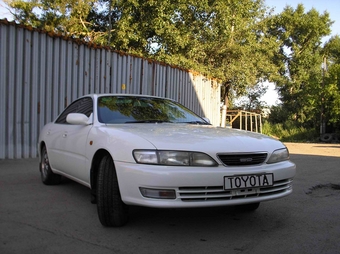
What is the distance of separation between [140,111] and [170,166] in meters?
1.51

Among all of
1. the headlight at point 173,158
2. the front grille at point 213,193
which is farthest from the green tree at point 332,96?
the headlight at point 173,158

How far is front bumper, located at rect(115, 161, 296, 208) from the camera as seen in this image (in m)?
2.77

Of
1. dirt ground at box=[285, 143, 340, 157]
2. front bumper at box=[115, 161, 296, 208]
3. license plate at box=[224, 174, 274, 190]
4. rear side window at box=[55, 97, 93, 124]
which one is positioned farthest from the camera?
dirt ground at box=[285, 143, 340, 157]

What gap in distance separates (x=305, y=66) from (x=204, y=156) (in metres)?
30.6

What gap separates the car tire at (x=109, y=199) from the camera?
3.07 meters

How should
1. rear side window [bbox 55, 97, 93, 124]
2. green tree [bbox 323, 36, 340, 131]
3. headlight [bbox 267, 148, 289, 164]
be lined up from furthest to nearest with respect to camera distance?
green tree [bbox 323, 36, 340, 131]
rear side window [bbox 55, 97, 93, 124]
headlight [bbox 267, 148, 289, 164]

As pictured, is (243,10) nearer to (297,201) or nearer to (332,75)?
(332,75)

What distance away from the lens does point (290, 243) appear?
115 inches

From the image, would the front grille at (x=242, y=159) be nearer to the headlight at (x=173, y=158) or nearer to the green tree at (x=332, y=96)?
the headlight at (x=173, y=158)

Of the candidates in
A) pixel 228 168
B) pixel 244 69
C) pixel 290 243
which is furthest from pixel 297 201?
pixel 244 69

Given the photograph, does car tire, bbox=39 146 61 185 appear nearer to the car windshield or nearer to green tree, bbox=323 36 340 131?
the car windshield

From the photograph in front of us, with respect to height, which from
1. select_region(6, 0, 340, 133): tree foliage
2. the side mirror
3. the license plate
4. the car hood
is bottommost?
the license plate

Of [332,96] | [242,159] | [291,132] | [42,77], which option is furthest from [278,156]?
[291,132]

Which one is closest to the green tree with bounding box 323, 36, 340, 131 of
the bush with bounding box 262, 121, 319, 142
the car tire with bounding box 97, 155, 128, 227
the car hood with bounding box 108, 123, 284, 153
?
the bush with bounding box 262, 121, 319, 142
